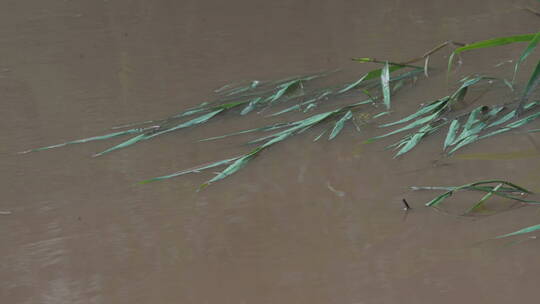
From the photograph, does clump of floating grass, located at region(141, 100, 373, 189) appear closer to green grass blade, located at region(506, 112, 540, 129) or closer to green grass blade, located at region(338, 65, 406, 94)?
green grass blade, located at region(338, 65, 406, 94)

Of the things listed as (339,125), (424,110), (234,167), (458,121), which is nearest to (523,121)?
(458,121)

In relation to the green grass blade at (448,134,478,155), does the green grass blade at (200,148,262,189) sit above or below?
above

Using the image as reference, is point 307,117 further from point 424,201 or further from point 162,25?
point 162,25

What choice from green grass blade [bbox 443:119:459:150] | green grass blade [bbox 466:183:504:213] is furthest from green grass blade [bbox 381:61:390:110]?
green grass blade [bbox 466:183:504:213]

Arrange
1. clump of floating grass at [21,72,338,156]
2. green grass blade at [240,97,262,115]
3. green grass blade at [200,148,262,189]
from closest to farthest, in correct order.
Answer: green grass blade at [200,148,262,189] → clump of floating grass at [21,72,338,156] → green grass blade at [240,97,262,115]

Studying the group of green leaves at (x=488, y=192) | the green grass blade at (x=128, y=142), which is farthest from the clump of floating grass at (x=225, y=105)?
the group of green leaves at (x=488, y=192)

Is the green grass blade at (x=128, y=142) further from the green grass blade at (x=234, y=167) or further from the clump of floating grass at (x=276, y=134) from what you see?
the green grass blade at (x=234, y=167)

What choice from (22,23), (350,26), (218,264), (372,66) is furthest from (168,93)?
(22,23)
